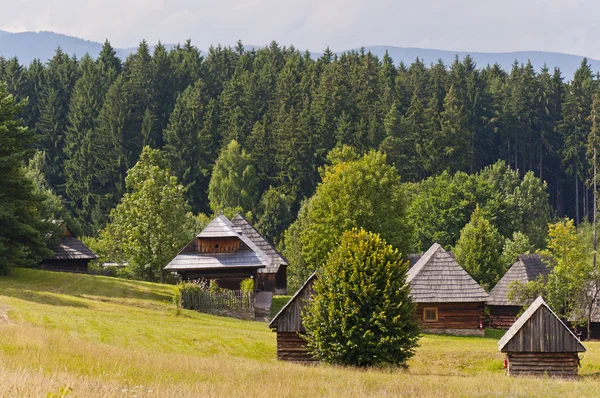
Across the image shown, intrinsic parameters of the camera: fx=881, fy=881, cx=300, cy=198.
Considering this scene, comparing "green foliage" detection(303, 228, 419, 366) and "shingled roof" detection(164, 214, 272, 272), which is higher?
"shingled roof" detection(164, 214, 272, 272)

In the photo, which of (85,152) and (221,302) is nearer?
(221,302)

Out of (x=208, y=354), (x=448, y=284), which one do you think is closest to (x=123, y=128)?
(x=448, y=284)

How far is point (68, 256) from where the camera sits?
6494 cm

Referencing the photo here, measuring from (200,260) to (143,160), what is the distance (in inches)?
719

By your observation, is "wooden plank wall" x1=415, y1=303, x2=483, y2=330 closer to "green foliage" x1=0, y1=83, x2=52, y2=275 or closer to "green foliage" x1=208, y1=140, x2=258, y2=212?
"green foliage" x1=0, y1=83, x2=52, y2=275

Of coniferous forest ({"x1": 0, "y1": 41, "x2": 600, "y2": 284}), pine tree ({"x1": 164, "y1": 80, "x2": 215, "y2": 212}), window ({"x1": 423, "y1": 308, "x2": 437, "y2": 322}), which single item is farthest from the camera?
pine tree ({"x1": 164, "y1": 80, "x2": 215, "y2": 212})

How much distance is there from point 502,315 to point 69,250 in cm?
3164

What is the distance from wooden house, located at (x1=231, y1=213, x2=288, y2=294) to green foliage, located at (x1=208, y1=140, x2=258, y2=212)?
46.0 metres

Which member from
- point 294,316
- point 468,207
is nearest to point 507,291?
point 294,316

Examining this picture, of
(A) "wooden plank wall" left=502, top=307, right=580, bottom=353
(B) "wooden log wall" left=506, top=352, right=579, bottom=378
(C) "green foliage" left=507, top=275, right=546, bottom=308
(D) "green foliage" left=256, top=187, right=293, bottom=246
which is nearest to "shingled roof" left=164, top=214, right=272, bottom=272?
(C) "green foliage" left=507, top=275, right=546, bottom=308

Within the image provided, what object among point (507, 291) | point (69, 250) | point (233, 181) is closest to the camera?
point (507, 291)

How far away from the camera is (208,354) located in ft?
118

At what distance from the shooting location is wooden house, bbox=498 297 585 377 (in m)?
35.7

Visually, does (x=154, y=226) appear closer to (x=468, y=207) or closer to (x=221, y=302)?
(x=221, y=302)
